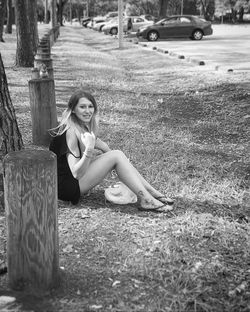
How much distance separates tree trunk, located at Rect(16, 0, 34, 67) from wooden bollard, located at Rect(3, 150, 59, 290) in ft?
40.2

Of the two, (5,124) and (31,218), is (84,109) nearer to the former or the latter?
(5,124)

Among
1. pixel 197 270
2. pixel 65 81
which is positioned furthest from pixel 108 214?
pixel 65 81

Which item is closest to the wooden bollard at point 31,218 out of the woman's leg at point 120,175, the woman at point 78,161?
the woman at point 78,161

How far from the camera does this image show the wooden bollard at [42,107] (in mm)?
5812

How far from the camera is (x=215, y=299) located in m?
2.86

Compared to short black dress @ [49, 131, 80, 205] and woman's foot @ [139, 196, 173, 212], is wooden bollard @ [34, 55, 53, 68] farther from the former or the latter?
woman's foot @ [139, 196, 173, 212]

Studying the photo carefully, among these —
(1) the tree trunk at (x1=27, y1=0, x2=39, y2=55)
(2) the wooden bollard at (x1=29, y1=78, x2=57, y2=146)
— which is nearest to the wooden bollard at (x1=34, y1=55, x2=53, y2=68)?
(2) the wooden bollard at (x1=29, y1=78, x2=57, y2=146)

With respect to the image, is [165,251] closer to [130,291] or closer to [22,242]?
[130,291]

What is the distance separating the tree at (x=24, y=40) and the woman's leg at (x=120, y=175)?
1104cm

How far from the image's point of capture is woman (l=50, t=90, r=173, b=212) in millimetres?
4082

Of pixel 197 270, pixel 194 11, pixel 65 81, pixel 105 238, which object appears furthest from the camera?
pixel 194 11

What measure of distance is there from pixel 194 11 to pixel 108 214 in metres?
73.4

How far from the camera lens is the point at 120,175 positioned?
4137 mm

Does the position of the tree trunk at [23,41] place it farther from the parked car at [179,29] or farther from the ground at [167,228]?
the parked car at [179,29]
